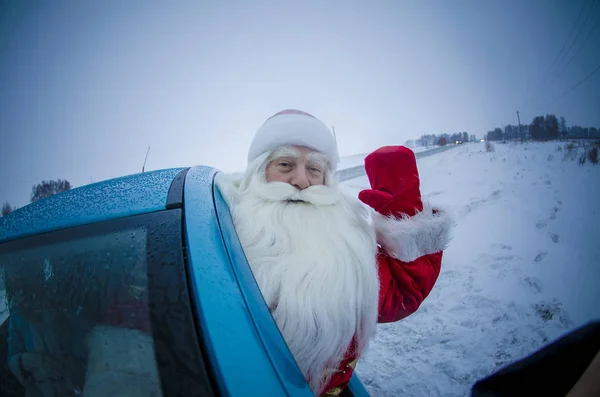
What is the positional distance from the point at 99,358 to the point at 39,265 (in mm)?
449

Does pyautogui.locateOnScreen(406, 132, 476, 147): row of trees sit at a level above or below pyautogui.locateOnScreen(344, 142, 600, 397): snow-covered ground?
above

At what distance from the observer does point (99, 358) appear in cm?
68

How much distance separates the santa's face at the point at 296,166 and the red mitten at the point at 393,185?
0.35 metres

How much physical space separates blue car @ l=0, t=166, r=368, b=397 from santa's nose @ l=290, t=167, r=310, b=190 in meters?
0.58

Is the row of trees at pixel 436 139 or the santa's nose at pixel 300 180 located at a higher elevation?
the row of trees at pixel 436 139

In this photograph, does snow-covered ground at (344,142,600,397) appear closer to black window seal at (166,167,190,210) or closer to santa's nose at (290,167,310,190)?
santa's nose at (290,167,310,190)

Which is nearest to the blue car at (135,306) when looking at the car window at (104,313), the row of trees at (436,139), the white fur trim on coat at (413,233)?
the car window at (104,313)

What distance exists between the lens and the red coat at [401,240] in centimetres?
119

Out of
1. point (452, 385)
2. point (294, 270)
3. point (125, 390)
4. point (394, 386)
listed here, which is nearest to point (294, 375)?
point (294, 270)

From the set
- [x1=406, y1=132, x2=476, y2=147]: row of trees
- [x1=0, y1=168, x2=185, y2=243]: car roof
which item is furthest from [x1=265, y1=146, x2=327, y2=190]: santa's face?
[x1=406, y1=132, x2=476, y2=147]: row of trees

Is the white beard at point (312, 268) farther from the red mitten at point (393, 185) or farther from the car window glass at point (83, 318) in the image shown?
the car window glass at point (83, 318)

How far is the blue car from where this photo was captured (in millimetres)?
592

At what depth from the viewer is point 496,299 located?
2.72m

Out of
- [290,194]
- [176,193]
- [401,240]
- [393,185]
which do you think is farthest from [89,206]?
[393,185]
